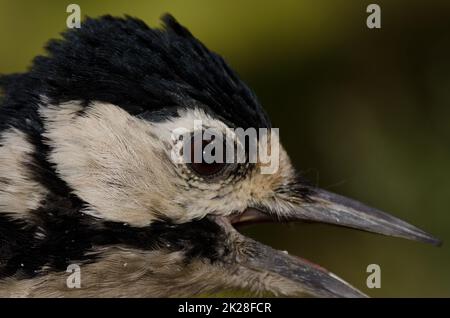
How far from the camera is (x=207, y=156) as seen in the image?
12.1 feet

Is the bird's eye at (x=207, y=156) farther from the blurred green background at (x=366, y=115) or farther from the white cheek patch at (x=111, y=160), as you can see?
the blurred green background at (x=366, y=115)

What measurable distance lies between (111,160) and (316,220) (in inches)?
33.2

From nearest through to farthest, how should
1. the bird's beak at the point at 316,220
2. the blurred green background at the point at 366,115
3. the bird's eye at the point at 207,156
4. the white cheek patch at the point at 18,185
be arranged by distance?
the white cheek patch at the point at 18,185 → the bird's eye at the point at 207,156 → the bird's beak at the point at 316,220 → the blurred green background at the point at 366,115

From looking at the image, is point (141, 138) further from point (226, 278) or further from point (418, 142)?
point (418, 142)

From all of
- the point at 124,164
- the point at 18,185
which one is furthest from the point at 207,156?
the point at 18,185

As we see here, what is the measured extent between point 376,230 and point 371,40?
121 inches

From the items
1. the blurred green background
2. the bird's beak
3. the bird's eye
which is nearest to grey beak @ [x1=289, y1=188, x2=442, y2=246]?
the bird's beak

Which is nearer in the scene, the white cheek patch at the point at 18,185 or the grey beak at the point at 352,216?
the white cheek patch at the point at 18,185

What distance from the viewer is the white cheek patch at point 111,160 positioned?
11.6 feet

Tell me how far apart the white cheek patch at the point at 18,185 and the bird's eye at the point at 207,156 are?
55 centimetres

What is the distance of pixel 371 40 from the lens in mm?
6656

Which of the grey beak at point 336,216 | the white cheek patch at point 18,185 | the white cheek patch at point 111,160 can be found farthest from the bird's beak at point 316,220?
the white cheek patch at point 18,185

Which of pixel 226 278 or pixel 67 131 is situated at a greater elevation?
pixel 67 131

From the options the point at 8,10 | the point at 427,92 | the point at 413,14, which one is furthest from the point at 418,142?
the point at 8,10
